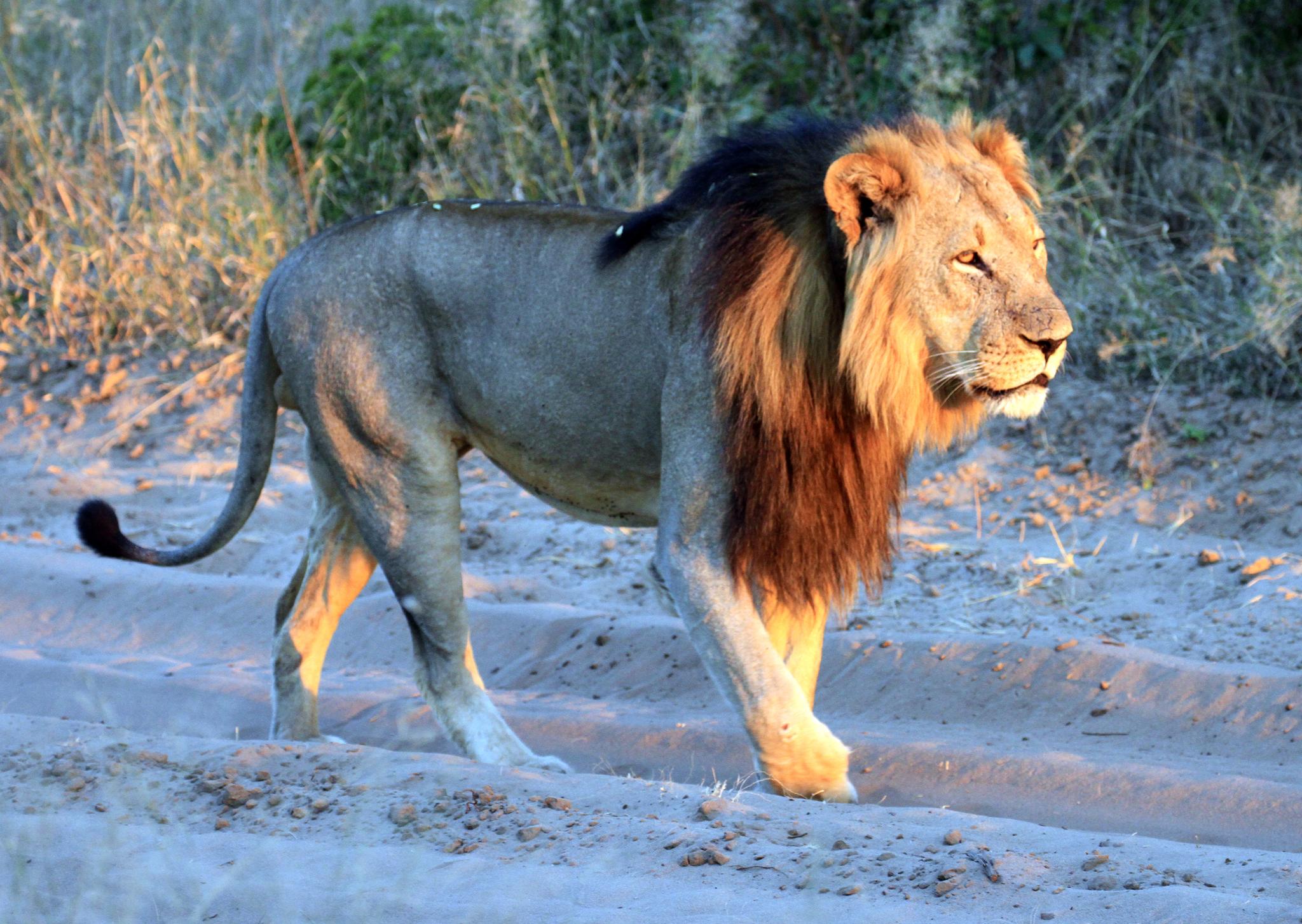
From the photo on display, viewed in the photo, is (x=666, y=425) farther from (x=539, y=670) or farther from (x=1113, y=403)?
(x=1113, y=403)

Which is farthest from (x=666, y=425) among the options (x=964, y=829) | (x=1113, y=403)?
(x=1113, y=403)

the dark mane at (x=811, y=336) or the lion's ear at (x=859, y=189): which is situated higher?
the lion's ear at (x=859, y=189)

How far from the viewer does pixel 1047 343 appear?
3113 millimetres

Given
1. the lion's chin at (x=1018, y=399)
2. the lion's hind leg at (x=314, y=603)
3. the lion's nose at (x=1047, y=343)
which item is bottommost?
the lion's hind leg at (x=314, y=603)

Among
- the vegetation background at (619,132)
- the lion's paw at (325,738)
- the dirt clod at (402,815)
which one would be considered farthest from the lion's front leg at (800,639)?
the vegetation background at (619,132)

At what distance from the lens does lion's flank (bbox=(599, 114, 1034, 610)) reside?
10.5 feet

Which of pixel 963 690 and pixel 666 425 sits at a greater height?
pixel 666 425

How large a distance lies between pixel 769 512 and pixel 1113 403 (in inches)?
129

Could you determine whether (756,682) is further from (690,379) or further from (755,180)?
(755,180)

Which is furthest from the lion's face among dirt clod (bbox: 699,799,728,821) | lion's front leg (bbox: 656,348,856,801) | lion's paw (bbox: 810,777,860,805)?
dirt clod (bbox: 699,799,728,821)

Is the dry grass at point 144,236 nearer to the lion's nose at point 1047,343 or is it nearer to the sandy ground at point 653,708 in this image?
the sandy ground at point 653,708

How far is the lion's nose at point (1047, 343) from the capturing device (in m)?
3.10

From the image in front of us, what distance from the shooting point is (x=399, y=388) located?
3867 millimetres

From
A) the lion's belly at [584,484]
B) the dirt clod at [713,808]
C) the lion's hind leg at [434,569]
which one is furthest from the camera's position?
the lion's hind leg at [434,569]
